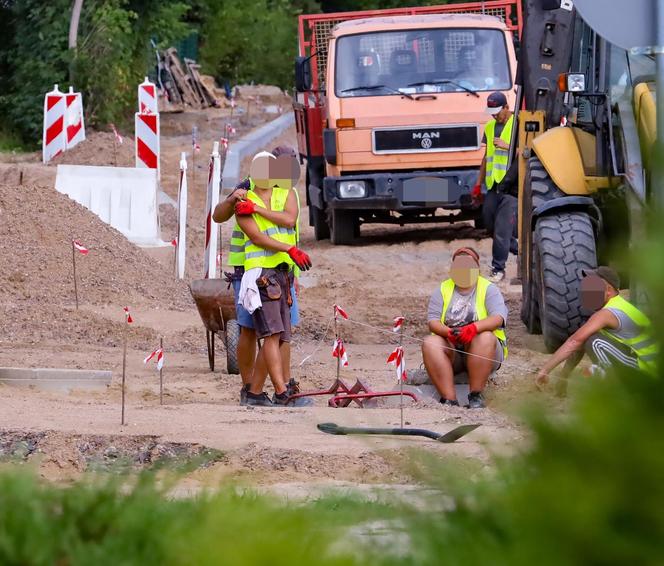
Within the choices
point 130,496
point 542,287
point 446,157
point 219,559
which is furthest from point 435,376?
point 446,157

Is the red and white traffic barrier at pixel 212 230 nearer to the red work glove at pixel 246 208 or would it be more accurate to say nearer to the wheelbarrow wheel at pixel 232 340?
the wheelbarrow wheel at pixel 232 340

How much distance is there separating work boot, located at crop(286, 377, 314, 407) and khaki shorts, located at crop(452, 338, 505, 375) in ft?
3.14

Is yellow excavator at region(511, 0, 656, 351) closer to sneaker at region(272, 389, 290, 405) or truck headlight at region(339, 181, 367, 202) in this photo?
sneaker at region(272, 389, 290, 405)

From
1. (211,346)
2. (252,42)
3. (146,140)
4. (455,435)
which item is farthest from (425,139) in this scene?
(252,42)

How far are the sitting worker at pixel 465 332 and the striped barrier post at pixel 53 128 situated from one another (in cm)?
1520

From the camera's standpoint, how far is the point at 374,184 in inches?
647

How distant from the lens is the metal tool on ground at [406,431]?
258 inches

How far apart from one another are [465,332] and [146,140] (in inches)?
396

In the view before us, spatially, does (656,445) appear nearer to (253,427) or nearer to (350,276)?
(253,427)

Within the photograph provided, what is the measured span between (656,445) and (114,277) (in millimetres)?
11295

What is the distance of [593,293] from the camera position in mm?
8227

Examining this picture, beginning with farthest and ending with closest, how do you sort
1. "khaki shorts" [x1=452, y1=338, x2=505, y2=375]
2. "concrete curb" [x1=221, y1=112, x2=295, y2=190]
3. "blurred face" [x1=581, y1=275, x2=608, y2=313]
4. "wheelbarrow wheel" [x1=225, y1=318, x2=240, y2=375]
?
"concrete curb" [x1=221, y1=112, x2=295, y2=190] → "wheelbarrow wheel" [x1=225, y1=318, x2=240, y2=375] → "khaki shorts" [x1=452, y1=338, x2=505, y2=375] → "blurred face" [x1=581, y1=275, x2=608, y2=313]

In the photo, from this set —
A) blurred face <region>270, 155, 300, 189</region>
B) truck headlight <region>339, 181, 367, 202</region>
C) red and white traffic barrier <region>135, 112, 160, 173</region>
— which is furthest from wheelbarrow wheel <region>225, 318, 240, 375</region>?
red and white traffic barrier <region>135, 112, 160, 173</region>

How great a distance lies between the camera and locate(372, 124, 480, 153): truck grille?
1633 cm
